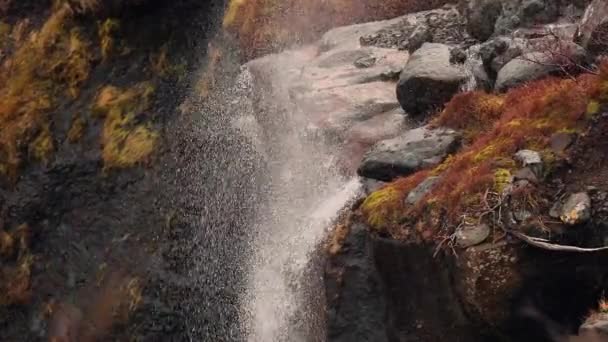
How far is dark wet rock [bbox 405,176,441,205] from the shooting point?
645cm

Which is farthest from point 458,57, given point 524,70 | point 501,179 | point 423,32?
point 501,179

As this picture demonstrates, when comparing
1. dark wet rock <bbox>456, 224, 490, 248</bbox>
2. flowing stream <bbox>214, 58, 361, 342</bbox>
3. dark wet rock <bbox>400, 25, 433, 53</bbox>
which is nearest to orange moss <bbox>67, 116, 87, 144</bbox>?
flowing stream <bbox>214, 58, 361, 342</bbox>

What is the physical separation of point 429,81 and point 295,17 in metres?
4.63

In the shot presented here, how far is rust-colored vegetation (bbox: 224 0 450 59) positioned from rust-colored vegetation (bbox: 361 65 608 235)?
5525 mm

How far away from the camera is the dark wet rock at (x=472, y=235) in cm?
559

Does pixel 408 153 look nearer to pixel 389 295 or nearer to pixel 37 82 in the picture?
pixel 389 295

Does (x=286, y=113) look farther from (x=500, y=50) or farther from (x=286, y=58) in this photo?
(x=500, y=50)

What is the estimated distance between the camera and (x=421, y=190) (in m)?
6.54

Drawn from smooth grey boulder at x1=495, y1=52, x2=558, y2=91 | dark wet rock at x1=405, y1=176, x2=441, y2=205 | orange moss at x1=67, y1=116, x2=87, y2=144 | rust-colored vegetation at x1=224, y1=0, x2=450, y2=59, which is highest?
smooth grey boulder at x1=495, y1=52, x2=558, y2=91

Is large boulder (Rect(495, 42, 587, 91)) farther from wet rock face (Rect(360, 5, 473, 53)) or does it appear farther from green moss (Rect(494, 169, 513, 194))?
wet rock face (Rect(360, 5, 473, 53))

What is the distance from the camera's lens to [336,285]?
6.96 meters

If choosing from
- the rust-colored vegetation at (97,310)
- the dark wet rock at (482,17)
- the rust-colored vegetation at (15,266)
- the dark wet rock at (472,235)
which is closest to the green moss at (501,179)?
the dark wet rock at (472,235)

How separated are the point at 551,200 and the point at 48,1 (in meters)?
12.8

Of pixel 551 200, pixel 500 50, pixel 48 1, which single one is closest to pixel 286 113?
pixel 500 50
